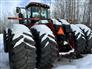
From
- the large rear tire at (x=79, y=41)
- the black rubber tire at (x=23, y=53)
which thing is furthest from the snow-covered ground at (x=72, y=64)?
the black rubber tire at (x=23, y=53)

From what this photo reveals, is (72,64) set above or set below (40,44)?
below

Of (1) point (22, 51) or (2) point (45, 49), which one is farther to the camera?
(2) point (45, 49)

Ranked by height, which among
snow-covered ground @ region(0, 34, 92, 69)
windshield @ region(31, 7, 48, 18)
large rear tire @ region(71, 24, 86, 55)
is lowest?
snow-covered ground @ region(0, 34, 92, 69)

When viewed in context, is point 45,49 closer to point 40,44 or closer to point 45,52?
point 45,52

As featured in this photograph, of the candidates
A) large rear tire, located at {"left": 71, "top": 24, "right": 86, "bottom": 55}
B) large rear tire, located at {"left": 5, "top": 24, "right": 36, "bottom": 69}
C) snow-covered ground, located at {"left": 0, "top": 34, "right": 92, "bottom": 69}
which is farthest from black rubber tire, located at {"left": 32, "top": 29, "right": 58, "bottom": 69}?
large rear tire, located at {"left": 71, "top": 24, "right": 86, "bottom": 55}

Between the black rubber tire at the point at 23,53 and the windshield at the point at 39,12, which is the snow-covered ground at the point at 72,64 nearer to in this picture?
the black rubber tire at the point at 23,53

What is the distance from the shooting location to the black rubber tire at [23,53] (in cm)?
615

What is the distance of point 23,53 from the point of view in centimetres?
618

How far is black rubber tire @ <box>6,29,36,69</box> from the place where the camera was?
6152mm

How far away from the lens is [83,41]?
8.30 metres

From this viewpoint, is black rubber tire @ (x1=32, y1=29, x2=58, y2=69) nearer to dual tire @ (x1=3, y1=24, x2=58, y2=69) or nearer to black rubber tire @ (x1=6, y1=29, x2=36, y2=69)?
dual tire @ (x1=3, y1=24, x2=58, y2=69)

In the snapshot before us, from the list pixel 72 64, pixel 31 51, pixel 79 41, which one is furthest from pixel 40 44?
pixel 79 41

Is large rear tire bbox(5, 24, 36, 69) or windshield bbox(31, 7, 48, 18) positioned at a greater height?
windshield bbox(31, 7, 48, 18)

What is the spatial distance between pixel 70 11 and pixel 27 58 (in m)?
24.6
